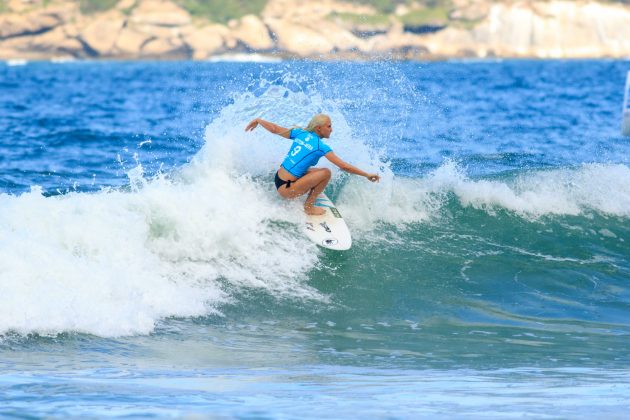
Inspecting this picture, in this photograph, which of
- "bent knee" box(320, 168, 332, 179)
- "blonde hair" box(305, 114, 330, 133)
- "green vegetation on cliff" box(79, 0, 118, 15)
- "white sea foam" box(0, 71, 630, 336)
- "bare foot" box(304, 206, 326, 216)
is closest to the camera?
"white sea foam" box(0, 71, 630, 336)

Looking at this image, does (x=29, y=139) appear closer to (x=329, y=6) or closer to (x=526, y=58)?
(x=329, y=6)

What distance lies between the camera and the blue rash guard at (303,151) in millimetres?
10445

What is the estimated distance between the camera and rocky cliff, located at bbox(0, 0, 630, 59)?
148m

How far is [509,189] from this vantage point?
44.7 ft

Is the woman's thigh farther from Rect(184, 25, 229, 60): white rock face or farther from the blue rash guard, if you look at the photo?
Rect(184, 25, 229, 60): white rock face

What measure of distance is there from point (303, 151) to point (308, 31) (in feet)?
450

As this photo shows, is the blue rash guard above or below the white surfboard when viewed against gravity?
above

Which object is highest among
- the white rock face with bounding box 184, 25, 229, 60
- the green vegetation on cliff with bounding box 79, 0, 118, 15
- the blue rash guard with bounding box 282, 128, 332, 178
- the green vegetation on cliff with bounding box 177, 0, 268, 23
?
the green vegetation on cliff with bounding box 177, 0, 268, 23

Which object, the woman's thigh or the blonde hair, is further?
the woman's thigh

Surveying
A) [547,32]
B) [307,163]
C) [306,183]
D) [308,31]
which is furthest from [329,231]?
[547,32]

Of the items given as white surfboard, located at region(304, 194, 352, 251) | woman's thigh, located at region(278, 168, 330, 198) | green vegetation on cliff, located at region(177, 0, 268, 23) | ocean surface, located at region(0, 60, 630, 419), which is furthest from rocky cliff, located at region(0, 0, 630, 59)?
woman's thigh, located at region(278, 168, 330, 198)

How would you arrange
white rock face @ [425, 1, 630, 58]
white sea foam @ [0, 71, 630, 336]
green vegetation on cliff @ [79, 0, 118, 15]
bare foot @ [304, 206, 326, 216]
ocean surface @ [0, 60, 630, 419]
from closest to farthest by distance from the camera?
ocean surface @ [0, 60, 630, 419], white sea foam @ [0, 71, 630, 336], bare foot @ [304, 206, 326, 216], green vegetation on cliff @ [79, 0, 118, 15], white rock face @ [425, 1, 630, 58]

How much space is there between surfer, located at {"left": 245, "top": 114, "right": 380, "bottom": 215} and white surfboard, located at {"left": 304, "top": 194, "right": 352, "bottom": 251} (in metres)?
0.10

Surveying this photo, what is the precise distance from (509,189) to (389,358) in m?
5.80
